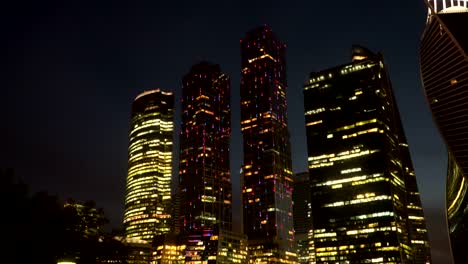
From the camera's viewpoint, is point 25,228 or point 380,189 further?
point 380,189

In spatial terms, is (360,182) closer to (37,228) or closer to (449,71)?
(449,71)

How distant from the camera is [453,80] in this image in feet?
300

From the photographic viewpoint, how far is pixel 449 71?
91438 mm

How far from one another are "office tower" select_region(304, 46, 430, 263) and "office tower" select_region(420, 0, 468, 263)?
85.1 m

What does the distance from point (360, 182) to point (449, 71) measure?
319ft

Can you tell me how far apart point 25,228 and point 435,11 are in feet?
284

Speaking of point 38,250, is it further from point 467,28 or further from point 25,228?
point 467,28

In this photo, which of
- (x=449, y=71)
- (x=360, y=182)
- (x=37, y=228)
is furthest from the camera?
(x=360, y=182)

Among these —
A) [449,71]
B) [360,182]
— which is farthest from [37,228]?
[360,182]

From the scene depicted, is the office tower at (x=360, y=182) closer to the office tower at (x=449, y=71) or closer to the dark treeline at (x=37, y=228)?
the office tower at (x=449, y=71)

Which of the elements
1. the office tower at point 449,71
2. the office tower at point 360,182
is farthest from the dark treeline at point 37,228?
the office tower at point 360,182

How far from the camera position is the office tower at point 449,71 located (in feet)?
289

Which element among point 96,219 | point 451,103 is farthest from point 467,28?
point 96,219

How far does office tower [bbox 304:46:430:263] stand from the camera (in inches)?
6919
